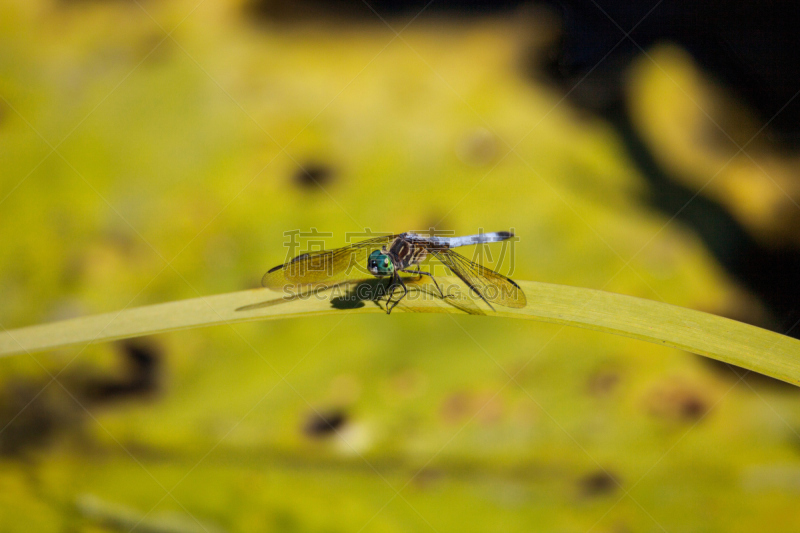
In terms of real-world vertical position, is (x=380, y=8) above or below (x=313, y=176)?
above

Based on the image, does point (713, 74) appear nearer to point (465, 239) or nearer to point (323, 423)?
point (465, 239)

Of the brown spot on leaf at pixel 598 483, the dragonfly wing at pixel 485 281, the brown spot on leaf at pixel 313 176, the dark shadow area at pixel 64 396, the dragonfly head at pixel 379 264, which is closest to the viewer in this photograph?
the brown spot on leaf at pixel 598 483

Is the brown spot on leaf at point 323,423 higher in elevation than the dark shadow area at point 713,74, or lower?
lower

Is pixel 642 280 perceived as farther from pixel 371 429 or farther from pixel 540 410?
pixel 371 429

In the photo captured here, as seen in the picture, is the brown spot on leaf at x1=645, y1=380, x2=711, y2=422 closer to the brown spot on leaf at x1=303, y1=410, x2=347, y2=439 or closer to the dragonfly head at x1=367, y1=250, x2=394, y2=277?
the brown spot on leaf at x1=303, y1=410, x2=347, y2=439

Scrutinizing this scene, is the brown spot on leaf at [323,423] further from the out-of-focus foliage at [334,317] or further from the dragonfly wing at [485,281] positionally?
the dragonfly wing at [485,281]

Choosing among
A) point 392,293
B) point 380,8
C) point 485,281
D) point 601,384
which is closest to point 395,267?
point 392,293

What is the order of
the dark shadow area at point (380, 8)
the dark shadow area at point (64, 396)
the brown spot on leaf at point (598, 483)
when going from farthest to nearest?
the dark shadow area at point (380, 8), the dark shadow area at point (64, 396), the brown spot on leaf at point (598, 483)

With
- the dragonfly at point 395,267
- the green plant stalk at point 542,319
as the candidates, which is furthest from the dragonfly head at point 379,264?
the green plant stalk at point 542,319

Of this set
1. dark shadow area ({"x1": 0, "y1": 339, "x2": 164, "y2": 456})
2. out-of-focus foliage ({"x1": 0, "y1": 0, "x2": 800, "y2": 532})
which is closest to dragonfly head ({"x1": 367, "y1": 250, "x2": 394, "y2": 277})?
out-of-focus foliage ({"x1": 0, "y1": 0, "x2": 800, "y2": 532})
